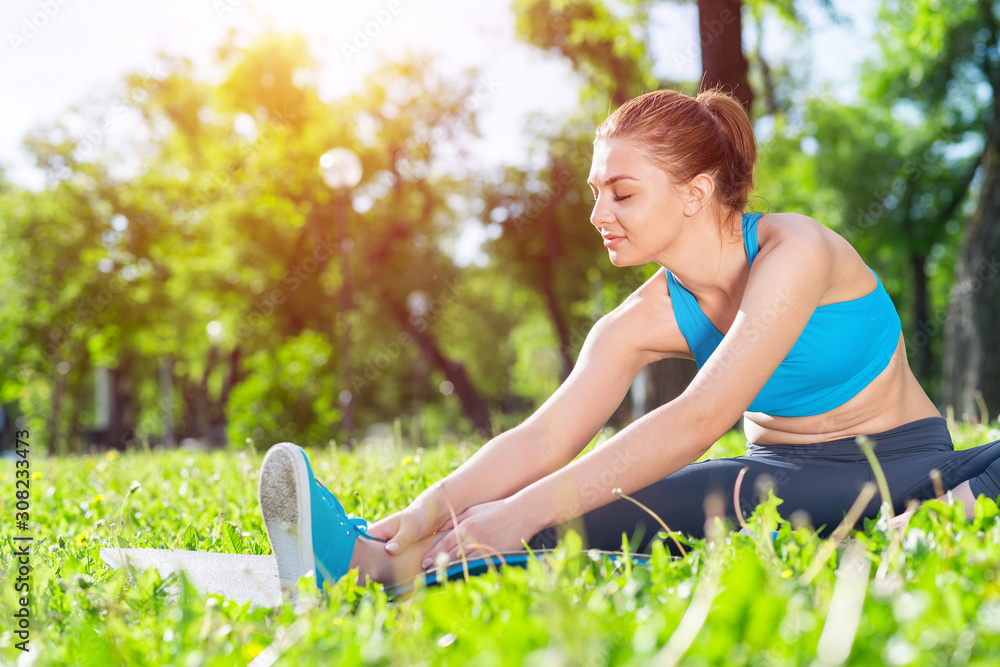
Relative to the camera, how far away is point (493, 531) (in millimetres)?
2053

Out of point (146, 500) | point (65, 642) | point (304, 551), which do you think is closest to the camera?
point (65, 642)

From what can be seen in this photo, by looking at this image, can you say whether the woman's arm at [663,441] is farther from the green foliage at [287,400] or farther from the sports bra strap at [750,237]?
the green foliage at [287,400]

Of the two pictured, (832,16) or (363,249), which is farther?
(363,249)

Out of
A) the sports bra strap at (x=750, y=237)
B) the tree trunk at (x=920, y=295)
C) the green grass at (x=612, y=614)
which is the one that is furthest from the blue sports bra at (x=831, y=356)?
the tree trunk at (x=920, y=295)

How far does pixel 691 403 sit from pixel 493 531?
0.66 metres

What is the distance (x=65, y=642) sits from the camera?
1359 mm

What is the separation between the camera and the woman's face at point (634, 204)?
251 cm

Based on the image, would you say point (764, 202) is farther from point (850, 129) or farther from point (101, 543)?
point (850, 129)

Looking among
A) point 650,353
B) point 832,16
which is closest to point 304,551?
point 650,353

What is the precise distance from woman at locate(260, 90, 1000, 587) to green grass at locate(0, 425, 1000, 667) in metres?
0.33

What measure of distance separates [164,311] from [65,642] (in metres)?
22.5

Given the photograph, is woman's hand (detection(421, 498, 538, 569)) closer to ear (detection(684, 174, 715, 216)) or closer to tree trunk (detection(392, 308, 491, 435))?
ear (detection(684, 174, 715, 216))

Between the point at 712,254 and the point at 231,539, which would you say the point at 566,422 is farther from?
the point at 231,539

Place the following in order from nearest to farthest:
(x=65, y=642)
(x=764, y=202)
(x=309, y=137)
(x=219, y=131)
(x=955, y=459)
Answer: (x=65, y=642) < (x=955, y=459) < (x=764, y=202) < (x=309, y=137) < (x=219, y=131)
